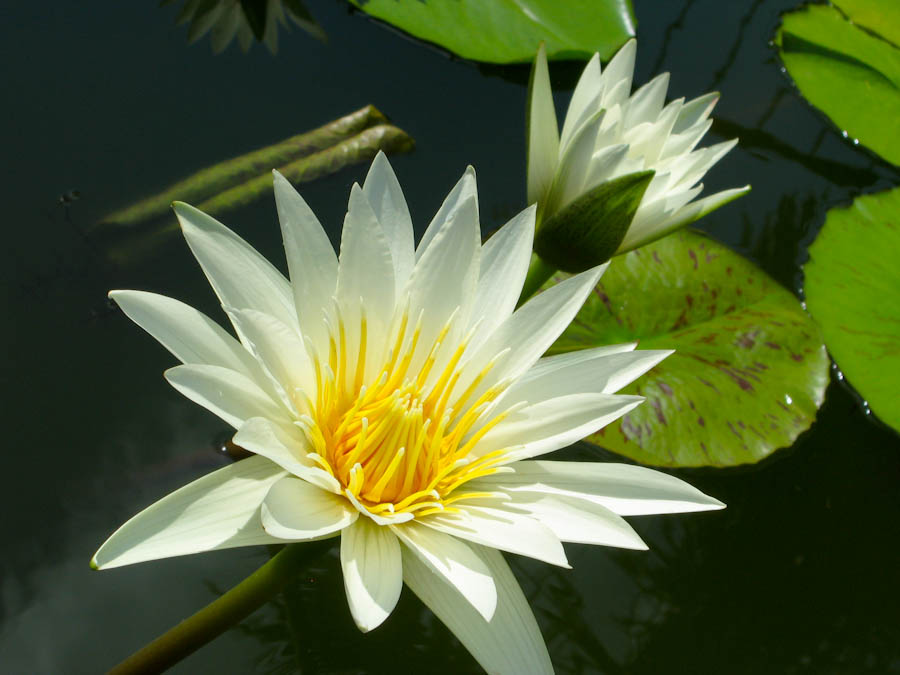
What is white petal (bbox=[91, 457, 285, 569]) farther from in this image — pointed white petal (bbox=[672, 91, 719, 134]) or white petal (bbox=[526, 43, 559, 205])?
pointed white petal (bbox=[672, 91, 719, 134])

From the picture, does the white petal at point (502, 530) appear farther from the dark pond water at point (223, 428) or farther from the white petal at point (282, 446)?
the dark pond water at point (223, 428)

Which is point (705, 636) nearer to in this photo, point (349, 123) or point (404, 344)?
point (404, 344)

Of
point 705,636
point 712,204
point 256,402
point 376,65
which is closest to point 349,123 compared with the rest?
point 376,65

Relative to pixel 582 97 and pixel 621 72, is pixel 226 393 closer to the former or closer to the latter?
pixel 582 97

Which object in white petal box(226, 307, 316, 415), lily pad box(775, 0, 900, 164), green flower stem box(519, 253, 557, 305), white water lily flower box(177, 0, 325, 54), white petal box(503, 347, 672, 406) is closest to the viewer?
white petal box(226, 307, 316, 415)

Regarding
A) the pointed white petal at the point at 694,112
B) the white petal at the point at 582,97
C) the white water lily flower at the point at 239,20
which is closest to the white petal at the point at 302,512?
the white petal at the point at 582,97

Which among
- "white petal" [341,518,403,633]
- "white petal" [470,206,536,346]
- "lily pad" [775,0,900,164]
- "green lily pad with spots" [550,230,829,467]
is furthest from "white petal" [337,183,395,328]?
"lily pad" [775,0,900,164]
